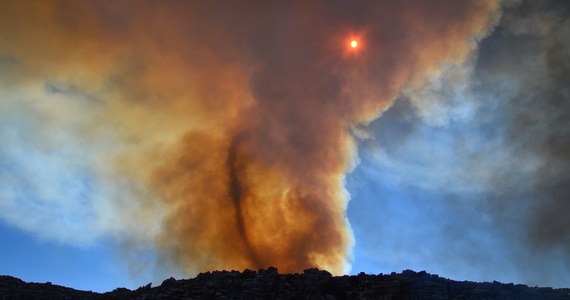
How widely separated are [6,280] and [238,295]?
6331 centimetres

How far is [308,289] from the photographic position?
9912cm

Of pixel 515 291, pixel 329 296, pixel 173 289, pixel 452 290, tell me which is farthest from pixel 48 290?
pixel 515 291

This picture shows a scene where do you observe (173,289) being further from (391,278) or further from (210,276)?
(391,278)

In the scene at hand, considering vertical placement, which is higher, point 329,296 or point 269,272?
point 269,272

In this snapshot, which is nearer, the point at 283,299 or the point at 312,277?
the point at 283,299

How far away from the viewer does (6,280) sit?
118m

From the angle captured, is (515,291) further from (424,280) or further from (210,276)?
(210,276)

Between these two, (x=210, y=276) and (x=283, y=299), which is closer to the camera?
(x=283, y=299)

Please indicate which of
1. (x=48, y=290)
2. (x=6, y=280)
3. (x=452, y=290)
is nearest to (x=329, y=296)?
(x=452, y=290)

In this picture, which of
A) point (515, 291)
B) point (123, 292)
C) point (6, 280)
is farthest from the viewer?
point (6, 280)

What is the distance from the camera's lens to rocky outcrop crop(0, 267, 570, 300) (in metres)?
88.2

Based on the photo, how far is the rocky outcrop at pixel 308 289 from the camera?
88.2m

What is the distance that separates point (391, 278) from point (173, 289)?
151 ft

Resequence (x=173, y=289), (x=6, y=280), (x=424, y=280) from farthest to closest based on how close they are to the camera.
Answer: (x=6, y=280) → (x=173, y=289) → (x=424, y=280)
